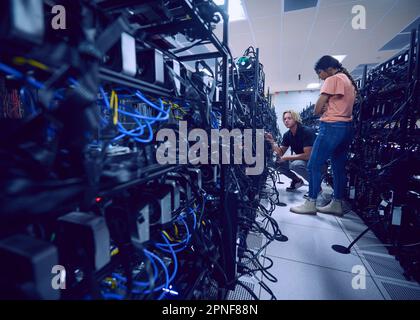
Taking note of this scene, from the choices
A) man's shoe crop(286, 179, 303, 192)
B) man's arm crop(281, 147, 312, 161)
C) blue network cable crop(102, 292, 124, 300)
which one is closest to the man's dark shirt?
man's arm crop(281, 147, 312, 161)

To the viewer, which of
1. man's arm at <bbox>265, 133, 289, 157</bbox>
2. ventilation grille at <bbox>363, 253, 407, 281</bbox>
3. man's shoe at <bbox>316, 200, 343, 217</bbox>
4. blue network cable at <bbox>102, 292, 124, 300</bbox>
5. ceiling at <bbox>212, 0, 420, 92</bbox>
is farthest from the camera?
ceiling at <bbox>212, 0, 420, 92</bbox>

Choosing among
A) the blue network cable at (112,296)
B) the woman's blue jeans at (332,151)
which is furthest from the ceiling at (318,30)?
the blue network cable at (112,296)

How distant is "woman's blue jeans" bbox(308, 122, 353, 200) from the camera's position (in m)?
1.96

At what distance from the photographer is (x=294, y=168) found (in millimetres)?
3064

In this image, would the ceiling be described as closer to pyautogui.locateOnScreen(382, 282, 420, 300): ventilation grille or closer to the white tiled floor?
the white tiled floor

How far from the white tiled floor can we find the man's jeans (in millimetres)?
1043

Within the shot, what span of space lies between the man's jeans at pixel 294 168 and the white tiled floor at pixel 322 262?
1.04 m

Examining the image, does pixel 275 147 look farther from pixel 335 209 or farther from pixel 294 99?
pixel 294 99

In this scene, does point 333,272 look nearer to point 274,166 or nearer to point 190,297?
point 190,297

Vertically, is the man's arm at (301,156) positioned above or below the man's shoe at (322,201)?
above

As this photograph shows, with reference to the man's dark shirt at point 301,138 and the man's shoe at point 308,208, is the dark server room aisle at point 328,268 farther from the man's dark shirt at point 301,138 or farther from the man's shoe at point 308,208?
the man's dark shirt at point 301,138

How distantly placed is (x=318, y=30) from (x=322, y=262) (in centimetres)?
435

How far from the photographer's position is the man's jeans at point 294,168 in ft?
9.74

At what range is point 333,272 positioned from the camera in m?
1.24
